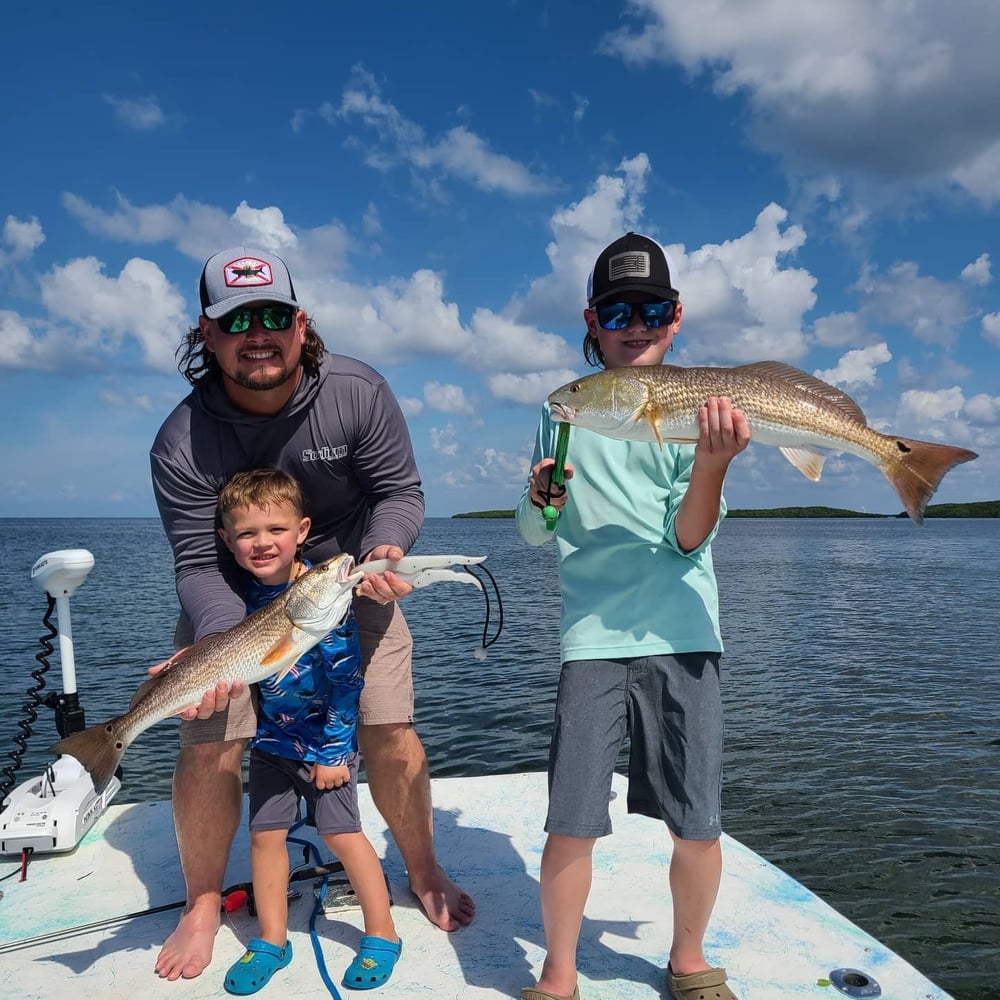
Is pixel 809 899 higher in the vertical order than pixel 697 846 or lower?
lower

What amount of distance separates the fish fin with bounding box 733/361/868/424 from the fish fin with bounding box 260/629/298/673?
2.08m

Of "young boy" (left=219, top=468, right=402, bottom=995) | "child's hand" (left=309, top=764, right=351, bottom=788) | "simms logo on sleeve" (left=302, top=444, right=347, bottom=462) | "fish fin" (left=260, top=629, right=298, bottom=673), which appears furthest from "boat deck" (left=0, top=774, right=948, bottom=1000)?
"simms logo on sleeve" (left=302, top=444, right=347, bottom=462)

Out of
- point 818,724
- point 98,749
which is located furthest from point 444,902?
point 818,724

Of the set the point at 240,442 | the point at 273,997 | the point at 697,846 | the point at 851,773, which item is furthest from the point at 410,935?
the point at 851,773

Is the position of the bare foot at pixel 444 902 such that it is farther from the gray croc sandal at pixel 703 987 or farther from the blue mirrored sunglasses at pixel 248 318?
the blue mirrored sunglasses at pixel 248 318

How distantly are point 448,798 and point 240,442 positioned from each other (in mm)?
2862

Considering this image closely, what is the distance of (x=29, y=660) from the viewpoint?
17562 mm

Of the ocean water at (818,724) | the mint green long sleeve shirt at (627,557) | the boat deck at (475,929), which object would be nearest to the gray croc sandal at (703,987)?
the boat deck at (475,929)

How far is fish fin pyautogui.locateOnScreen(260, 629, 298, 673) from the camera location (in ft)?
10.5

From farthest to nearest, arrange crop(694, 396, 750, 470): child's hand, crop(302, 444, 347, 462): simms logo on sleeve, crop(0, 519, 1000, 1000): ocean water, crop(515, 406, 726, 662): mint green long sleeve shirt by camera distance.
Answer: crop(0, 519, 1000, 1000): ocean water
crop(302, 444, 347, 462): simms logo on sleeve
crop(515, 406, 726, 662): mint green long sleeve shirt
crop(694, 396, 750, 470): child's hand

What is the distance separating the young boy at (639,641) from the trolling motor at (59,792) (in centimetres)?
298

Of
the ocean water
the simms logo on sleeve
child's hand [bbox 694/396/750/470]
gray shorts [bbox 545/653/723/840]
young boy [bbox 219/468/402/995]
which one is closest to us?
child's hand [bbox 694/396/750/470]

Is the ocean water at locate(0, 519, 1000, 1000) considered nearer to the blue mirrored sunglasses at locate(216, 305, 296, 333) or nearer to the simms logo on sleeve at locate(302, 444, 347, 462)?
the simms logo on sleeve at locate(302, 444, 347, 462)

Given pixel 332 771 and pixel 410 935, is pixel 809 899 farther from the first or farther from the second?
pixel 332 771
